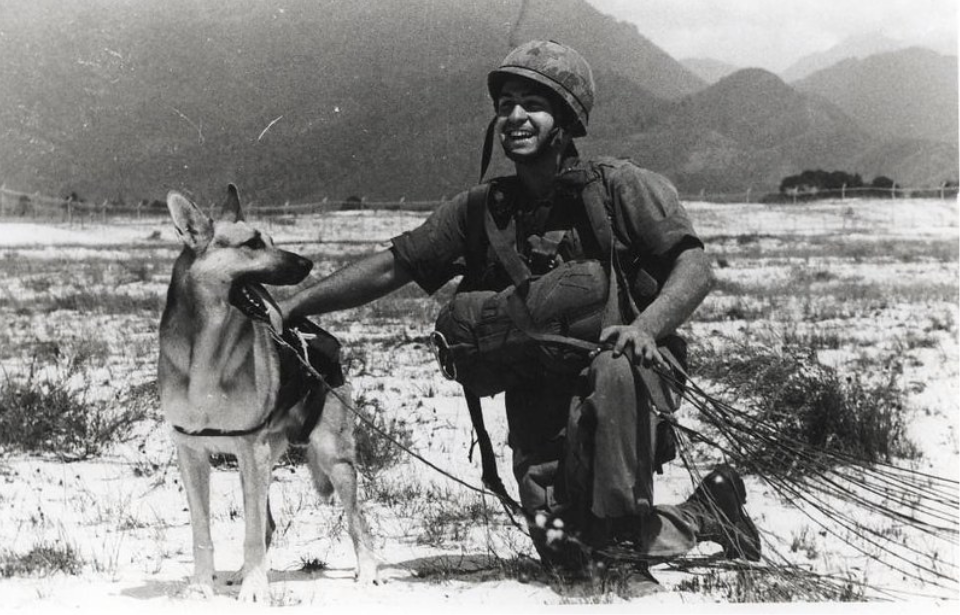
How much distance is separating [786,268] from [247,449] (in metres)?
19.5

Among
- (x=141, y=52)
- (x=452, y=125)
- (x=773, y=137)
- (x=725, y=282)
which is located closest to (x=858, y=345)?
(x=725, y=282)

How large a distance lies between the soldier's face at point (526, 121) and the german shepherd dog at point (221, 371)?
41.9 inches

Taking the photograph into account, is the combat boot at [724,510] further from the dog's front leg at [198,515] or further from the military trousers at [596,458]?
the dog's front leg at [198,515]

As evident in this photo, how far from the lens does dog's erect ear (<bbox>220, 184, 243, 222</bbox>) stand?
4266mm

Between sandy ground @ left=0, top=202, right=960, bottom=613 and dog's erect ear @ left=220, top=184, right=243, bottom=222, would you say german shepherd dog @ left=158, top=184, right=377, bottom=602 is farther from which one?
sandy ground @ left=0, top=202, right=960, bottom=613

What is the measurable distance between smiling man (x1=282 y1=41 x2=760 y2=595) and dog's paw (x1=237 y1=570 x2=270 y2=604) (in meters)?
1.10

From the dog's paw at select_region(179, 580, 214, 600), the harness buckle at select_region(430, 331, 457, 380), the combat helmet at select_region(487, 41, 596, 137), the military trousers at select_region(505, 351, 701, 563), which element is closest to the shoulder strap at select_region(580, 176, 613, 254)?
the combat helmet at select_region(487, 41, 596, 137)

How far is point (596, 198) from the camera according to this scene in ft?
14.1

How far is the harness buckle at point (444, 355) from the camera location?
4.36 metres

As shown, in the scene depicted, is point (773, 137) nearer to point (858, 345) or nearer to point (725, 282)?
point (725, 282)

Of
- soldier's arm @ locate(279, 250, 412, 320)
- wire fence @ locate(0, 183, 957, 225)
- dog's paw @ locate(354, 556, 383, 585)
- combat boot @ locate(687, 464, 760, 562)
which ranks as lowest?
dog's paw @ locate(354, 556, 383, 585)

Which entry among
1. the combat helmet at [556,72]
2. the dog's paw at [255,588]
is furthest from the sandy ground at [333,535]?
the combat helmet at [556,72]

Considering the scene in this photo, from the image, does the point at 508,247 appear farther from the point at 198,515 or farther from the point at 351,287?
the point at 198,515

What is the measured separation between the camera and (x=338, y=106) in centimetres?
918
